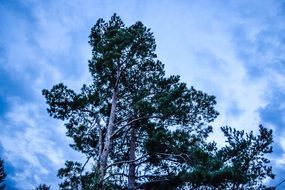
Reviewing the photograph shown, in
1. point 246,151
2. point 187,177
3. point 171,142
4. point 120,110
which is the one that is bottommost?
point 187,177

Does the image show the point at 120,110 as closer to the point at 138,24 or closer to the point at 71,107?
the point at 71,107

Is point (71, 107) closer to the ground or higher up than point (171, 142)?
higher up

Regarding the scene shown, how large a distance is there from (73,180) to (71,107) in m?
3.79

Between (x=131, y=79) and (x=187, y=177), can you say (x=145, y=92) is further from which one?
(x=187, y=177)

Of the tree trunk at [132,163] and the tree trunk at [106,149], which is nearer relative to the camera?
the tree trunk at [106,149]

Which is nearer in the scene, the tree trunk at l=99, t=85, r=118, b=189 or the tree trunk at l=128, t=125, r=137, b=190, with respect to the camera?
the tree trunk at l=99, t=85, r=118, b=189

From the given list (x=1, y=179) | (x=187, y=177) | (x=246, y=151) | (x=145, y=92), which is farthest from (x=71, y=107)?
(x=1, y=179)

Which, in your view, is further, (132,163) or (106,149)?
(132,163)

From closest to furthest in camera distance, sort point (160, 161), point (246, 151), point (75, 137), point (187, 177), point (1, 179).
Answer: point (187, 177), point (246, 151), point (160, 161), point (75, 137), point (1, 179)

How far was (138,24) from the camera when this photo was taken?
55.2 ft

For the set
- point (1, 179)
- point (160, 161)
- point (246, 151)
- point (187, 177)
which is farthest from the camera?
point (1, 179)

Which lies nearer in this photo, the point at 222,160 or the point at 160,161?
the point at 222,160

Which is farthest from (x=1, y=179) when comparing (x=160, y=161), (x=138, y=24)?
(x=138, y=24)

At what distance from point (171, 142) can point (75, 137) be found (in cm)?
555
